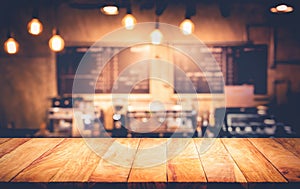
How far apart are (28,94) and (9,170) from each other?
545 centimetres

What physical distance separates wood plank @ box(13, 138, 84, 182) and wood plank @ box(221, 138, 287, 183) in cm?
99

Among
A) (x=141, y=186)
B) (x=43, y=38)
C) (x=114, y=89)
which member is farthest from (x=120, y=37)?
(x=141, y=186)

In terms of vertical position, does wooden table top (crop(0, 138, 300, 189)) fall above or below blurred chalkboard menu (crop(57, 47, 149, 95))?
below

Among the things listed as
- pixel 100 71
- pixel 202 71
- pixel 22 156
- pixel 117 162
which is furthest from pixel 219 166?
pixel 100 71

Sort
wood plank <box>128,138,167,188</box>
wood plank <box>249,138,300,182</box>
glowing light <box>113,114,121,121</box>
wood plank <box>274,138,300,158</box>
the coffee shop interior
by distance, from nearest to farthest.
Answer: wood plank <box>128,138,167,188</box> → wood plank <box>249,138,300,182</box> → wood plank <box>274,138,300,158</box> → glowing light <box>113,114,121,121</box> → the coffee shop interior

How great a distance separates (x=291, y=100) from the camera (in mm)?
7043

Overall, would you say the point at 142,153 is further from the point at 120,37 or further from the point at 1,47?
the point at 1,47

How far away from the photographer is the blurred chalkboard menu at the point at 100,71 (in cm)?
697

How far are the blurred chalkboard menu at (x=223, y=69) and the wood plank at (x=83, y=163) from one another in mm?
4532

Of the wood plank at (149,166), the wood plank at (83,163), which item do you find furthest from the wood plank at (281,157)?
the wood plank at (83,163)

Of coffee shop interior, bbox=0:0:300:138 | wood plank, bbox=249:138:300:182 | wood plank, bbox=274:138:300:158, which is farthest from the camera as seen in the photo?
coffee shop interior, bbox=0:0:300:138

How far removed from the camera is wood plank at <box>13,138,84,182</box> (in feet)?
5.92

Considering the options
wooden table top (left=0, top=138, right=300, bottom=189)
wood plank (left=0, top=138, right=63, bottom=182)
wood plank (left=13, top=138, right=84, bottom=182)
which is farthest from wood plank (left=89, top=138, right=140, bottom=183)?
wood plank (left=0, top=138, right=63, bottom=182)

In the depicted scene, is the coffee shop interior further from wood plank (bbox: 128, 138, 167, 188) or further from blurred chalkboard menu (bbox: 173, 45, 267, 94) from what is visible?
wood plank (bbox: 128, 138, 167, 188)
